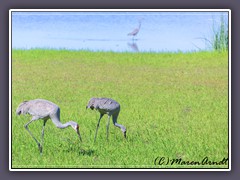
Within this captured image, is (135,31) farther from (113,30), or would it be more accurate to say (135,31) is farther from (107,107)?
(107,107)

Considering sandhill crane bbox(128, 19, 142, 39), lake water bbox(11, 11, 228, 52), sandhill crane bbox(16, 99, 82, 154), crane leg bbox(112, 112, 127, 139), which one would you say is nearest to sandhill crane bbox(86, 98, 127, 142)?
crane leg bbox(112, 112, 127, 139)

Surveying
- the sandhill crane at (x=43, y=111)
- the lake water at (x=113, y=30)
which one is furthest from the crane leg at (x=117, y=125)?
the lake water at (x=113, y=30)

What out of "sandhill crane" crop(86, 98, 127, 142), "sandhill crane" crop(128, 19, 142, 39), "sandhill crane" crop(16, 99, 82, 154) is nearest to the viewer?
"sandhill crane" crop(16, 99, 82, 154)

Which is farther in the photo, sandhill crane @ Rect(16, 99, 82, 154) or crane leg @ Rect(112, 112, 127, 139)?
crane leg @ Rect(112, 112, 127, 139)

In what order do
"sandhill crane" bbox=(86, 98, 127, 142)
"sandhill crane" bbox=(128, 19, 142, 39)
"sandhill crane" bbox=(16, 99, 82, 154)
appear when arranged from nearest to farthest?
"sandhill crane" bbox=(16, 99, 82, 154), "sandhill crane" bbox=(128, 19, 142, 39), "sandhill crane" bbox=(86, 98, 127, 142)

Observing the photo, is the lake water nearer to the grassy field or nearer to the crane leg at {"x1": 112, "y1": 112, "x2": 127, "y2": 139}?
the grassy field

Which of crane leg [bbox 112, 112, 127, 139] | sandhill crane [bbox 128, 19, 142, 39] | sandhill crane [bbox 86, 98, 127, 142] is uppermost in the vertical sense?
sandhill crane [bbox 128, 19, 142, 39]

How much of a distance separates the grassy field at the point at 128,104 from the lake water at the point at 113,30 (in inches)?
5.1

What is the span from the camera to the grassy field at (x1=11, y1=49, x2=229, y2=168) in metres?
13.3

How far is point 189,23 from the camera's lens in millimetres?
13320

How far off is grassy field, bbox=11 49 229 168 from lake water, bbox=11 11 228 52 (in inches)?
5.1

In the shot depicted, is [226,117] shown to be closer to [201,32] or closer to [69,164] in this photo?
[201,32]
